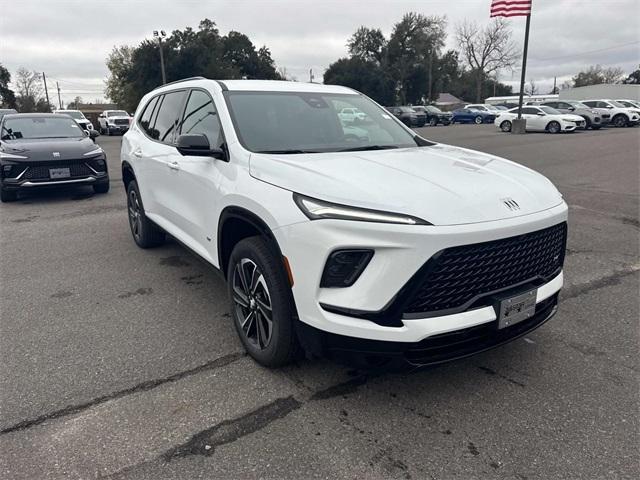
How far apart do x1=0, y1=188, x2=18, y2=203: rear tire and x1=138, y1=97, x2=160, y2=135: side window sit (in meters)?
4.72

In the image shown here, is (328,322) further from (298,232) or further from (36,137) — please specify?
(36,137)

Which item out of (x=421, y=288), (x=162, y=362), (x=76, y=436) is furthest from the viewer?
(x=162, y=362)

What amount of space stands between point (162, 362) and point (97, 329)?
84 centimetres

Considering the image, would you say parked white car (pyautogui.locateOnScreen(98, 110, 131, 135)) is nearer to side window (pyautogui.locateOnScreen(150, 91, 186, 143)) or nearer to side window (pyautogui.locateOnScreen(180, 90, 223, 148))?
Answer: side window (pyautogui.locateOnScreen(150, 91, 186, 143))

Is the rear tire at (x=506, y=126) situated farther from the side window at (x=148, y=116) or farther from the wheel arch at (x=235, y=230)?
the wheel arch at (x=235, y=230)

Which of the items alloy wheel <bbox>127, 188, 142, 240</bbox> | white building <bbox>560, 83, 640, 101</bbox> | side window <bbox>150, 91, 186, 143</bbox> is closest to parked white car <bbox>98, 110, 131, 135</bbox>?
alloy wheel <bbox>127, 188, 142, 240</bbox>

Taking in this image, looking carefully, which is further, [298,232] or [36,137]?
[36,137]

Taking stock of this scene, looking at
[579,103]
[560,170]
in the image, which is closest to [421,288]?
[560,170]

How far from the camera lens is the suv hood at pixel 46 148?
8.64 meters

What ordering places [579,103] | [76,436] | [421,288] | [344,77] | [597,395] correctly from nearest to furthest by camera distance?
[421,288], [76,436], [597,395], [579,103], [344,77]

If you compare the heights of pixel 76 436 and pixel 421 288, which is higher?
pixel 421 288

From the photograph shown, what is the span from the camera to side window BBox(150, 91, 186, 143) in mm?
4575

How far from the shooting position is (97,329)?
150 inches

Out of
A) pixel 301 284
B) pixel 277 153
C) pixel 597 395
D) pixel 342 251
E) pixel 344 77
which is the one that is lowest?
pixel 597 395
